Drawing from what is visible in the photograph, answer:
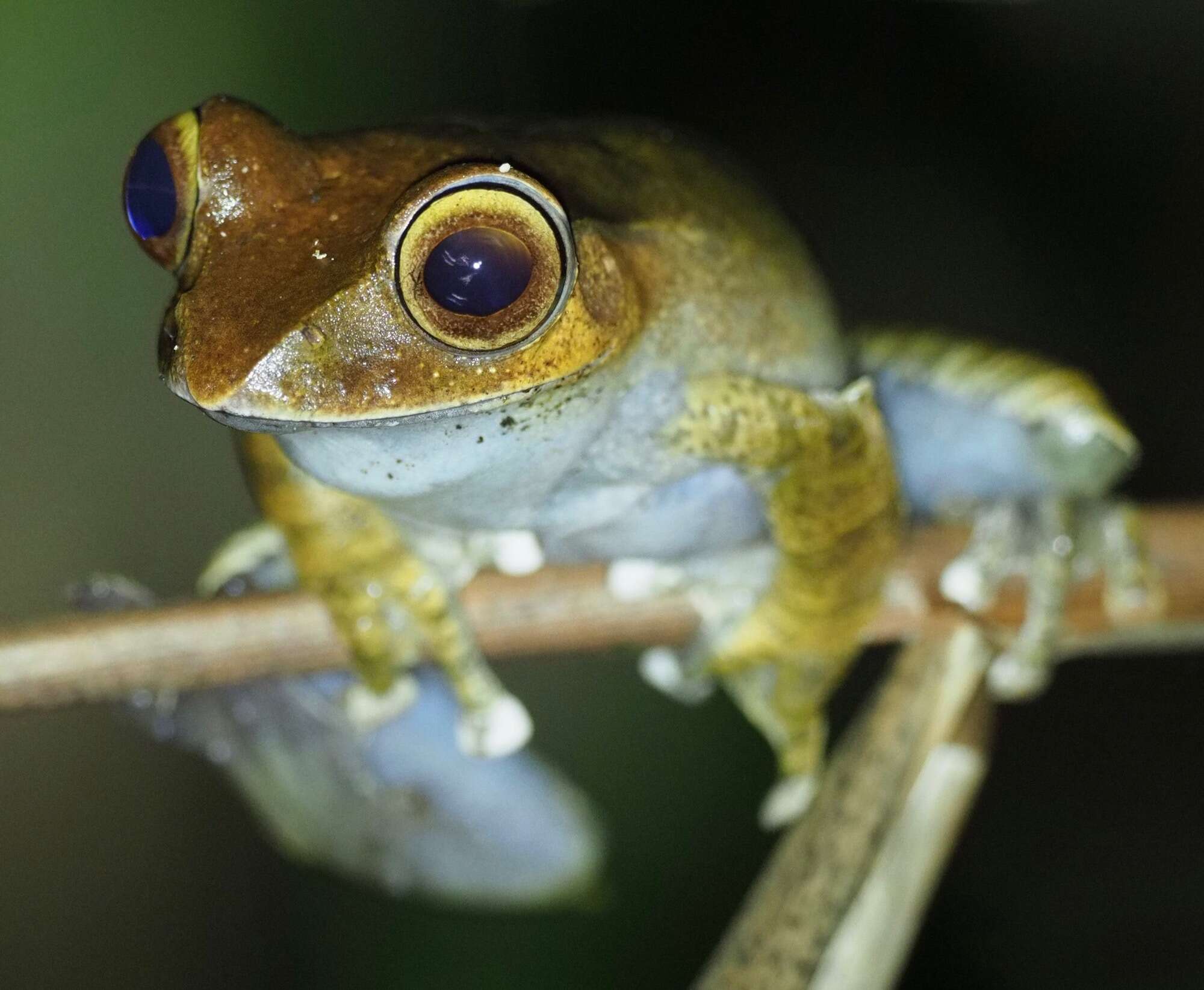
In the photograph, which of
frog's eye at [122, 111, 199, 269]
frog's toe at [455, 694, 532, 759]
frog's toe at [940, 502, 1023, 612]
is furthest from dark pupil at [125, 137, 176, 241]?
frog's toe at [940, 502, 1023, 612]

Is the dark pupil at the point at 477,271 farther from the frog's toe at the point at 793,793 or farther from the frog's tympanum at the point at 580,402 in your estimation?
the frog's toe at the point at 793,793

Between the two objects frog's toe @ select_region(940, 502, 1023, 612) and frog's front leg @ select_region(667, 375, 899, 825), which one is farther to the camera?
frog's toe @ select_region(940, 502, 1023, 612)

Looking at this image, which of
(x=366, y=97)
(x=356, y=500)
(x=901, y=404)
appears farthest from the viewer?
(x=366, y=97)

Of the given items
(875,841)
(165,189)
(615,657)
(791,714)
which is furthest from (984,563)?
(615,657)

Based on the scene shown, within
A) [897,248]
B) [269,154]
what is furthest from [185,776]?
[897,248]

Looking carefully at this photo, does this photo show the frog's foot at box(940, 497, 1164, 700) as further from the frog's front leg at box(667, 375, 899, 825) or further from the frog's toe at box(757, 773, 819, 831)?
the frog's toe at box(757, 773, 819, 831)

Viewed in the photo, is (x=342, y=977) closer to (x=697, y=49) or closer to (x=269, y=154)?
(x=269, y=154)

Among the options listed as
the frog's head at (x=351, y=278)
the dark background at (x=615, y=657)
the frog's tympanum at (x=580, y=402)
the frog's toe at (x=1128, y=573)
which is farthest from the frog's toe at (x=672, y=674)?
the dark background at (x=615, y=657)
